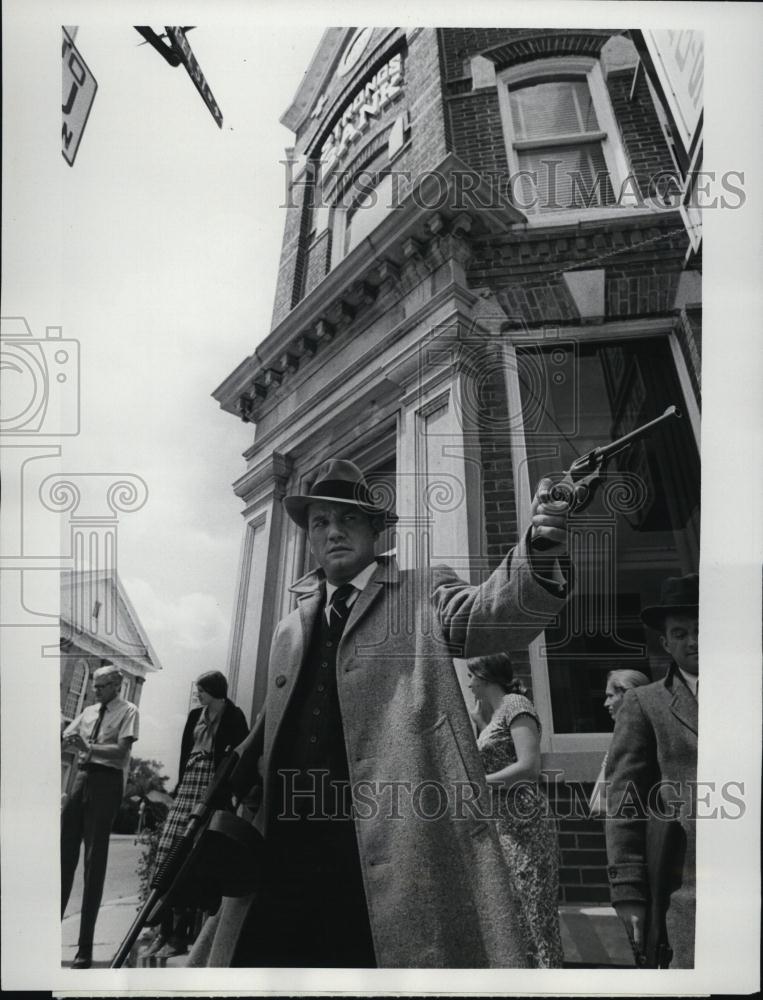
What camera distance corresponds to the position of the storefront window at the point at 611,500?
302 centimetres

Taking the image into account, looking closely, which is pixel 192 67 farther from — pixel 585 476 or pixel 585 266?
pixel 585 476

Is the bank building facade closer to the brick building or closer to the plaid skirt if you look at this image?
the plaid skirt

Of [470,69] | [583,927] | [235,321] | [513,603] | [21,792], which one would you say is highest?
[470,69]

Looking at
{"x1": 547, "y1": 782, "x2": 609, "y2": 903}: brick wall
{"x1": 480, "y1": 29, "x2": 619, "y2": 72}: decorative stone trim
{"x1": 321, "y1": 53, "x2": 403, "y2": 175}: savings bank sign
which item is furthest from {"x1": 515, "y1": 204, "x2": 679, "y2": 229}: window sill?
{"x1": 547, "y1": 782, "x2": 609, "y2": 903}: brick wall

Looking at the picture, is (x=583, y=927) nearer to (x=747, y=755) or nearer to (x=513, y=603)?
(x=747, y=755)

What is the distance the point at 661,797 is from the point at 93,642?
8.40 ft

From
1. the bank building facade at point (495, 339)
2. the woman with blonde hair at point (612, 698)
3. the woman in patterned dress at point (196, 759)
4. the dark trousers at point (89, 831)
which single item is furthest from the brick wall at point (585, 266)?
the dark trousers at point (89, 831)

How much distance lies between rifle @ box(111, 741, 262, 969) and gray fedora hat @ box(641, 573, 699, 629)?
1859 millimetres

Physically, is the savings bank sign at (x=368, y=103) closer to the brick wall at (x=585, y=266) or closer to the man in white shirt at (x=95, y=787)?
the brick wall at (x=585, y=266)

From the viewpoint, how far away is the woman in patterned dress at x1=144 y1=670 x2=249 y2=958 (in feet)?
9.91

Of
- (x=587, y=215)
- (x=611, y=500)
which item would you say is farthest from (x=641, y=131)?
(x=611, y=500)

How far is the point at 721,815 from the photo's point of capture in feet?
10.2

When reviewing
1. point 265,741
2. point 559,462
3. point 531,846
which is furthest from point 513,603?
point 265,741

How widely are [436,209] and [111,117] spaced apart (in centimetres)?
165
